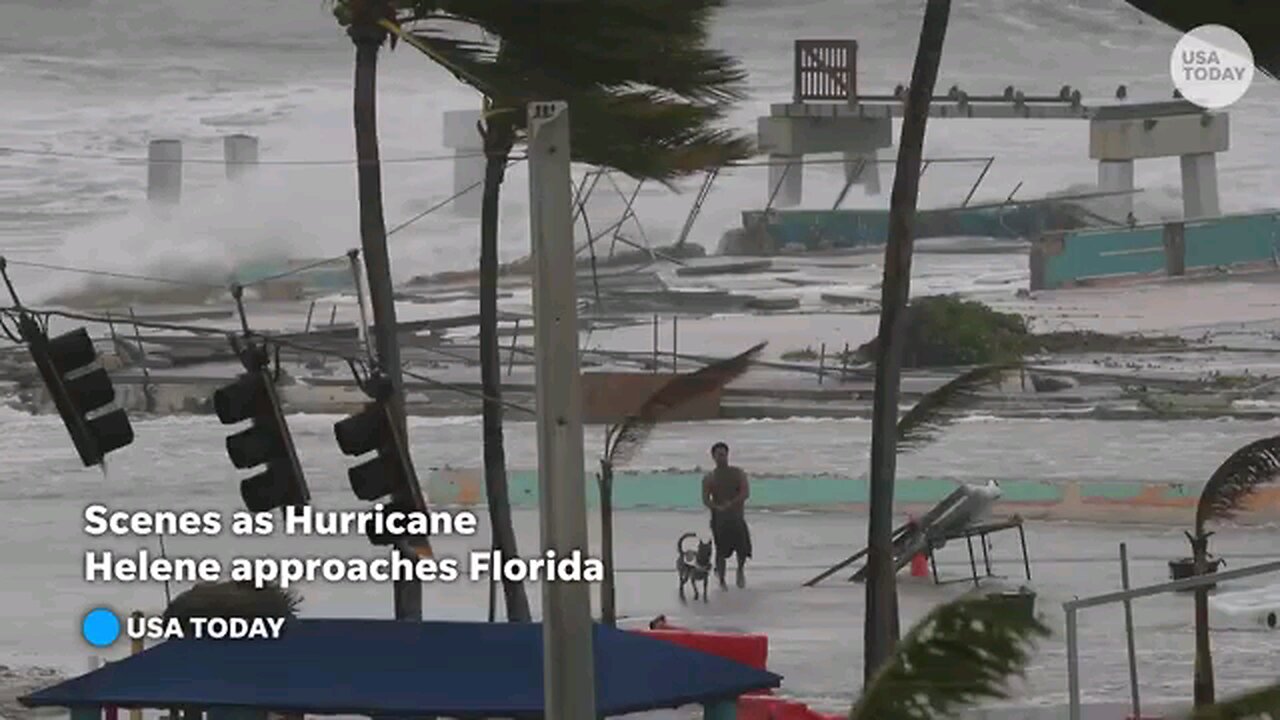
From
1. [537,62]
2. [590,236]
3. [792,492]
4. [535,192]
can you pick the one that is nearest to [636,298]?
[590,236]

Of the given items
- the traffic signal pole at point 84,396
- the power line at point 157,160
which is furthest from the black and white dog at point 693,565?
the traffic signal pole at point 84,396

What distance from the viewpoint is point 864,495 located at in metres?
24.6

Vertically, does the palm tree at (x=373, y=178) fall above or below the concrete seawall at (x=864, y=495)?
above

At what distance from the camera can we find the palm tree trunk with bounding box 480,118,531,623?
1716cm

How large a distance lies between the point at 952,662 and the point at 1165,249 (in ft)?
67.6

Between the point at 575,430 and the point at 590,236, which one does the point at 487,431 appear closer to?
the point at 590,236

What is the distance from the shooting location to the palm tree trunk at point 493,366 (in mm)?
17156

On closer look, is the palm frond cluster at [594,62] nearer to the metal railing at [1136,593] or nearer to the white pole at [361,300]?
the white pole at [361,300]

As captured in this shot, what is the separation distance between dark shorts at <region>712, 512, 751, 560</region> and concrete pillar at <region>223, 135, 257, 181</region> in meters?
6.32

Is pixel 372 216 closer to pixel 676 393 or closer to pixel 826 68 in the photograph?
pixel 676 393

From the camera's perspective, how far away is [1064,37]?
89.4 ft

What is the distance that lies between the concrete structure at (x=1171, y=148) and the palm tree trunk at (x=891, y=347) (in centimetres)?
1011

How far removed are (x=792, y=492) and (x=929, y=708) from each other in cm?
1849

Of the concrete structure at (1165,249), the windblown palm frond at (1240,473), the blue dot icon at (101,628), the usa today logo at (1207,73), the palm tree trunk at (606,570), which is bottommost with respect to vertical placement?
the blue dot icon at (101,628)
